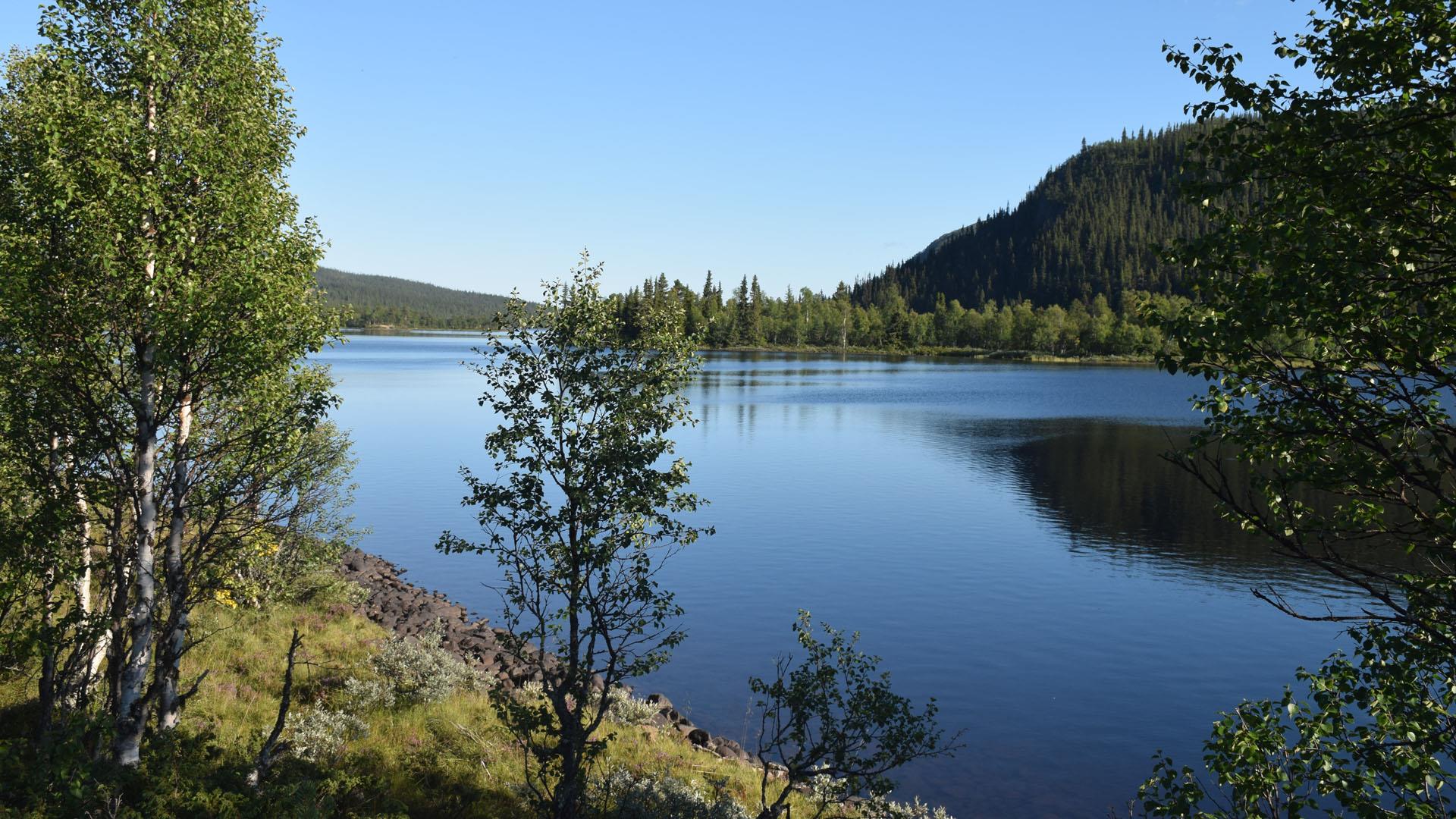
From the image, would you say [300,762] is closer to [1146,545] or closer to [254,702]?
[254,702]

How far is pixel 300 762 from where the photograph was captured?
64.8ft

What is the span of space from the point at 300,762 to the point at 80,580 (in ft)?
20.9

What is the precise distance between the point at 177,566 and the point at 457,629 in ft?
65.7

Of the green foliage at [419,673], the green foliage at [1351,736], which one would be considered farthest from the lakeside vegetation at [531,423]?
the green foliage at [419,673]

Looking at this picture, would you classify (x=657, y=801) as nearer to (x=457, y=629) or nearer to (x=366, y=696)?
(x=366, y=696)

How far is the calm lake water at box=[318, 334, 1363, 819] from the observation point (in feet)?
93.3

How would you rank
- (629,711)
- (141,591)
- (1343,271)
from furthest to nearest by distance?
1. (629,711)
2. (141,591)
3. (1343,271)

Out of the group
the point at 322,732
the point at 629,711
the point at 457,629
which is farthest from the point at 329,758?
the point at 457,629

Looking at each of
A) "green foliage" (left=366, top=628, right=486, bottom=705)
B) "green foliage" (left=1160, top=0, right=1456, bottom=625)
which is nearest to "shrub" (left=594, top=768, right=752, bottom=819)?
"green foliage" (left=366, top=628, right=486, bottom=705)

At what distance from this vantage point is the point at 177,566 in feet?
55.0

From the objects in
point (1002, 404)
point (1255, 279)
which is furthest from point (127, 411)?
point (1002, 404)

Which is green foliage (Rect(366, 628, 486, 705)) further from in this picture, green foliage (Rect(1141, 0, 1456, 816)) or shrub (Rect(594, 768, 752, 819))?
green foliage (Rect(1141, 0, 1456, 816))

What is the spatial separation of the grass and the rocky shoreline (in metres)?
1.25

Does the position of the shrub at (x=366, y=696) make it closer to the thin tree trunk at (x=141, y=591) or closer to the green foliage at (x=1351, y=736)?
the thin tree trunk at (x=141, y=591)
